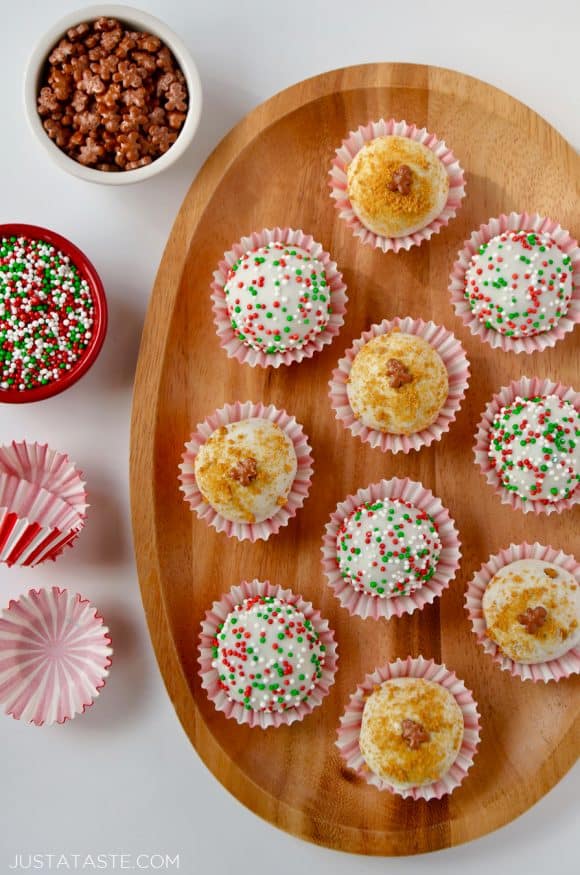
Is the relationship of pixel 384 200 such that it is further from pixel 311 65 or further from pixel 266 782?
pixel 266 782

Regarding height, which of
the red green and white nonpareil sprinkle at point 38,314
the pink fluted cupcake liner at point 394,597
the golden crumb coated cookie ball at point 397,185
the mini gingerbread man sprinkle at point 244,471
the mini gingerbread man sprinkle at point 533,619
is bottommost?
the mini gingerbread man sprinkle at point 533,619

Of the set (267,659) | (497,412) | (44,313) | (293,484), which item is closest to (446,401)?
(497,412)

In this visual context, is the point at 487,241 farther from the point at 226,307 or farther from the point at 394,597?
the point at 394,597

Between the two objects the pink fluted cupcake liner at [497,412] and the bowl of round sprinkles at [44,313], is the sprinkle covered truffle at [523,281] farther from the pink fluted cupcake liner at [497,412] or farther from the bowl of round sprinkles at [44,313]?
the bowl of round sprinkles at [44,313]

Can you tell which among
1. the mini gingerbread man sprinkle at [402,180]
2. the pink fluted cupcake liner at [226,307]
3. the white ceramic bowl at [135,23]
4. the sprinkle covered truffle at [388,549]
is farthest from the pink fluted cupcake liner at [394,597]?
the white ceramic bowl at [135,23]

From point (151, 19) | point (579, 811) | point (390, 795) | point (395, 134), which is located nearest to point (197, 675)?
point (390, 795)

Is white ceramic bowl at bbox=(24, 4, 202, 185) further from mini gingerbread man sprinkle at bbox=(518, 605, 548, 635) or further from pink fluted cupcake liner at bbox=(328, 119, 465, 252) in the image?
mini gingerbread man sprinkle at bbox=(518, 605, 548, 635)
